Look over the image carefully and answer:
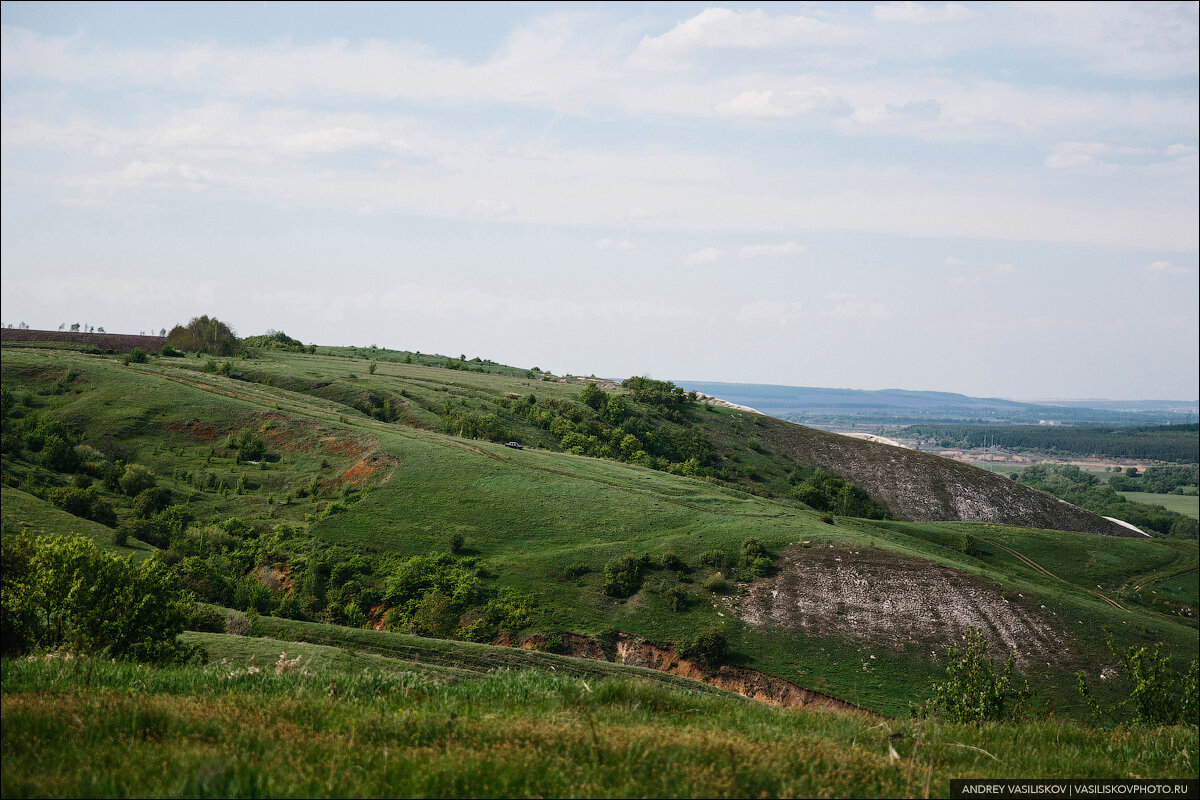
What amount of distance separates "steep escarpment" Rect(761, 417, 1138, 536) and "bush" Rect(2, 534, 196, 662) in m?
96.1

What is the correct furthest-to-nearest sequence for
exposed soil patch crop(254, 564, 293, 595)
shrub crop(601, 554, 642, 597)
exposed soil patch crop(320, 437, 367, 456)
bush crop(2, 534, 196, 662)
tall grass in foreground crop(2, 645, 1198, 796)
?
1. exposed soil patch crop(320, 437, 367, 456)
2. shrub crop(601, 554, 642, 597)
3. exposed soil patch crop(254, 564, 293, 595)
4. bush crop(2, 534, 196, 662)
5. tall grass in foreground crop(2, 645, 1198, 796)

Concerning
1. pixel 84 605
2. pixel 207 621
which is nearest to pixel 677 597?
pixel 207 621

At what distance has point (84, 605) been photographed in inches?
606

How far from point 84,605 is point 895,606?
4124 cm

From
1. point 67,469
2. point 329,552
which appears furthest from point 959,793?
point 67,469

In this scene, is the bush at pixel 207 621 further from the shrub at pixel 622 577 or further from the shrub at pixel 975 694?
the shrub at pixel 975 694

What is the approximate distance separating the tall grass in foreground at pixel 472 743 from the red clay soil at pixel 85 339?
109634 mm

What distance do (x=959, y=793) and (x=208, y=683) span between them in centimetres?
980

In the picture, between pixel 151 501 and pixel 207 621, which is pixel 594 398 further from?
pixel 207 621

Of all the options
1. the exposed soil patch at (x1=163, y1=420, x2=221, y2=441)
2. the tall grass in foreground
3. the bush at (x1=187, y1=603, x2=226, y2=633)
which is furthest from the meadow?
the bush at (x1=187, y1=603, x2=226, y2=633)

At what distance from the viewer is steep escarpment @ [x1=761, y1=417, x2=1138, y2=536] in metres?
101

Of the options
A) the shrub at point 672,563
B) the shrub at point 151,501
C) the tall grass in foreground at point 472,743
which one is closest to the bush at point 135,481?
the shrub at point 151,501

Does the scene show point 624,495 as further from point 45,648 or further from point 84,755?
point 84,755

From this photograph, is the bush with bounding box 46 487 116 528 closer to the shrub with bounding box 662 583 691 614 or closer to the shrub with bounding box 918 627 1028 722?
the shrub with bounding box 662 583 691 614
